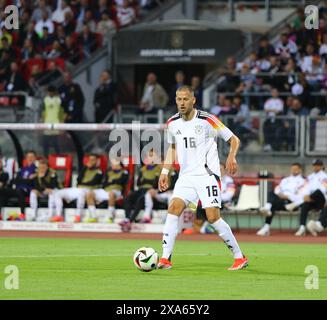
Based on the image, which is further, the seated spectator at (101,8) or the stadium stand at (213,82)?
the seated spectator at (101,8)

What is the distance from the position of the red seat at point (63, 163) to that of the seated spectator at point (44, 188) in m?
0.58

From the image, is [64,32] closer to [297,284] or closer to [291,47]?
[291,47]

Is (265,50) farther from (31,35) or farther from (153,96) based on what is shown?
(31,35)

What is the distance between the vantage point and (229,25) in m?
31.4

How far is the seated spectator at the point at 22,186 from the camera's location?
82.9 ft

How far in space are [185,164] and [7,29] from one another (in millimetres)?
20058

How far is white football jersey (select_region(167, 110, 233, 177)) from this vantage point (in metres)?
14.6

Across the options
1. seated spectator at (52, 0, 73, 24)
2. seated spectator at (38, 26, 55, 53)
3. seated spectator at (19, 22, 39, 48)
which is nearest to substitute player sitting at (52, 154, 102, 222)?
seated spectator at (38, 26, 55, 53)

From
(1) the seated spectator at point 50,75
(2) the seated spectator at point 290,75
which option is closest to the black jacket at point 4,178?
(1) the seated spectator at point 50,75

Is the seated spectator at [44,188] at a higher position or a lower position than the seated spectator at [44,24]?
lower

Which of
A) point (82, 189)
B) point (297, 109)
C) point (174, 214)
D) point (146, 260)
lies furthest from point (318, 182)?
point (146, 260)

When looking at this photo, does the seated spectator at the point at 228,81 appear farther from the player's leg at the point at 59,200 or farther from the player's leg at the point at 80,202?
the player's leg at the point at 59,200

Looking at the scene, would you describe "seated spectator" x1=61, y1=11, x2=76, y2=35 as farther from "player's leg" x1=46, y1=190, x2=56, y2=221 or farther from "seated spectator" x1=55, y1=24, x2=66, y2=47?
"player's leg" x1=46, y1=190, x2=56, y2=221
